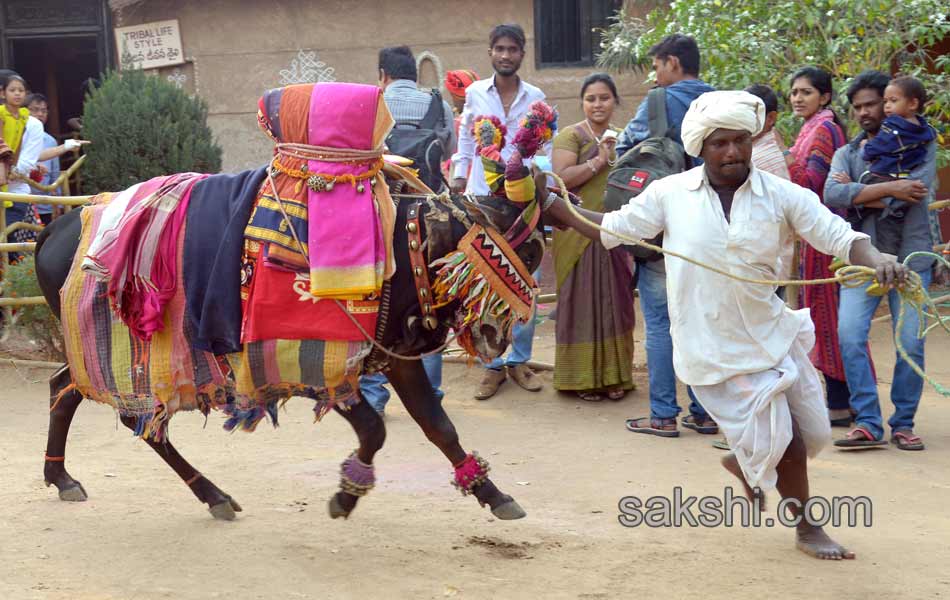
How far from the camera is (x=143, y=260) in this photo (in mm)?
4348

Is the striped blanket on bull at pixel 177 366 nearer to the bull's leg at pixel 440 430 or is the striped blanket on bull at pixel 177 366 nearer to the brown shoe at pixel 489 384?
the bull's leg at pixel 440 430

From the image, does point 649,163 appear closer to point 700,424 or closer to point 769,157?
point 769,157

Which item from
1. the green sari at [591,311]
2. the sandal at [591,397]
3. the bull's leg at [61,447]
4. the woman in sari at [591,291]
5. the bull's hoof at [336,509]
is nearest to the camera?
the bull's hoof at [336,509]

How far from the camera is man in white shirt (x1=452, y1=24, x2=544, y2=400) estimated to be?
6992 mm

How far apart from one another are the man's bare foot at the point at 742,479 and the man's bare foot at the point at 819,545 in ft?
0.75

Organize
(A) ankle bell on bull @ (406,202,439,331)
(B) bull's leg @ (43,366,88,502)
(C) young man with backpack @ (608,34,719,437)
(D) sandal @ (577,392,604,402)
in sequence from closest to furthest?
(A) ankle bell on bull @ (406,202,439,331)
(B) bull's leg @ (43,366,88,502)
(C) young man with backpack @ (608,34,719,437)
(D) sandal @ (577,392,604,402)

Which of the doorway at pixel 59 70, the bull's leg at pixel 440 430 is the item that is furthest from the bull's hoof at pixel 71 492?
the doorway at pixel 59 70

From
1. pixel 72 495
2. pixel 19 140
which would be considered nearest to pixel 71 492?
pixel 72 495

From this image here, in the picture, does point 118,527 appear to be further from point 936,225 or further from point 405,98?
point 936,225

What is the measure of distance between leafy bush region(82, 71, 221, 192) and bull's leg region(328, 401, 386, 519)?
6421mm

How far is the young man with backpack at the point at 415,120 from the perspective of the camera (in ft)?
21.4

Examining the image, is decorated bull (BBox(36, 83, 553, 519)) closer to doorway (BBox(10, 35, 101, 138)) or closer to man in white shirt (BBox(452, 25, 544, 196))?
man in white shirt (BBox(452, 25, 544, 196))

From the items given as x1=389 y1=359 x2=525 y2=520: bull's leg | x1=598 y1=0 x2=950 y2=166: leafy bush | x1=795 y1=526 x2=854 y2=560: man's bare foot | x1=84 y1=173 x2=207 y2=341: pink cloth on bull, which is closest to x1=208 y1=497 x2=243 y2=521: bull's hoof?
x1=84 y1=173 x2=207 y2=341: pink cloth on bull

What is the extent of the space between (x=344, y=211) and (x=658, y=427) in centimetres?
273
